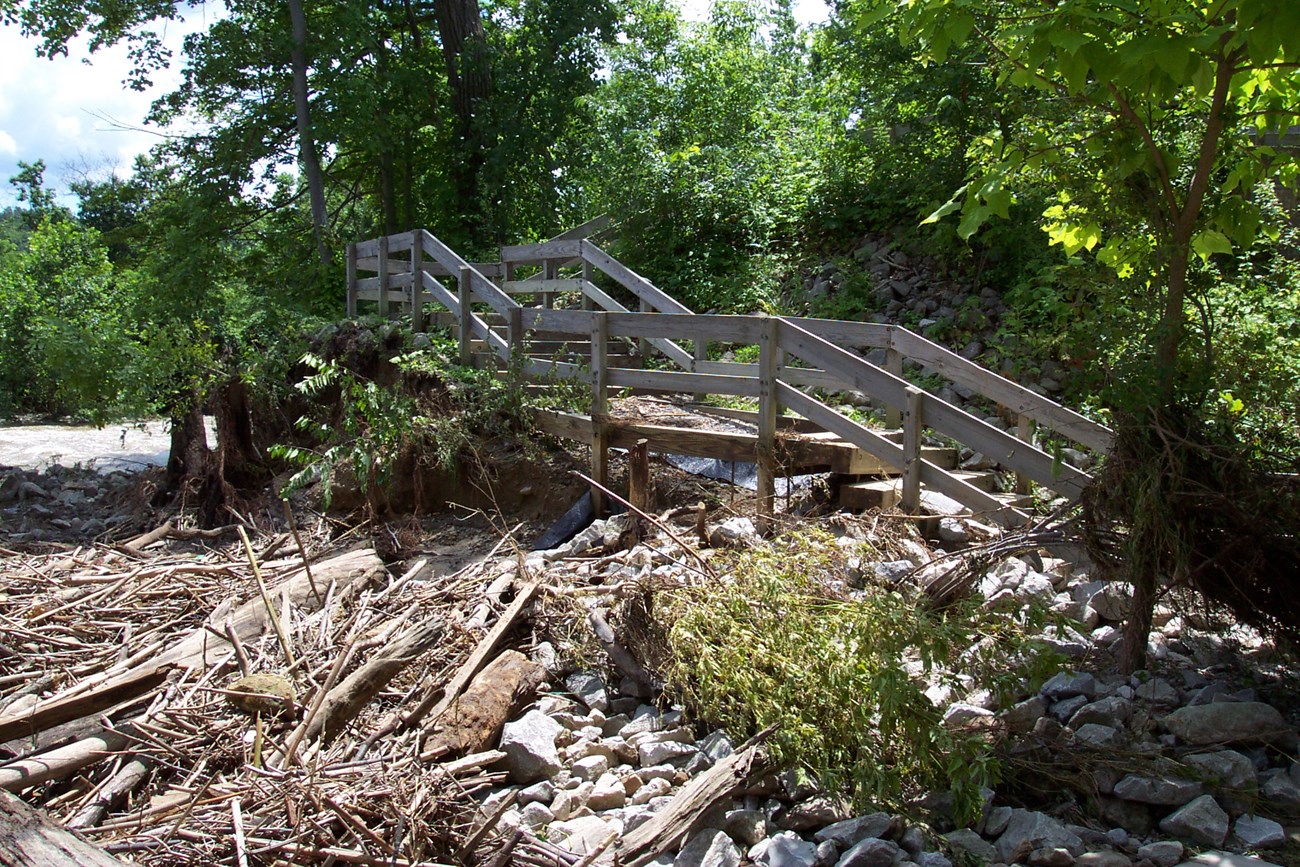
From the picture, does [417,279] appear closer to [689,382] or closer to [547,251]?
[547,251]

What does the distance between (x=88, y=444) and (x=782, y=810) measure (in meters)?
17.3

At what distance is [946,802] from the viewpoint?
3.77 metres

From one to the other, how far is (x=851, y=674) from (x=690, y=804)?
2.61ft

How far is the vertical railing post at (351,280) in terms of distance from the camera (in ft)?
44.4

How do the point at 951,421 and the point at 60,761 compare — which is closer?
the point at 60,761

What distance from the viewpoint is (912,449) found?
6.62 metres

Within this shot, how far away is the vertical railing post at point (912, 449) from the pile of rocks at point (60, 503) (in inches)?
325

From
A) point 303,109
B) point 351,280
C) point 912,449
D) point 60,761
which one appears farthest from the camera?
point 303,109

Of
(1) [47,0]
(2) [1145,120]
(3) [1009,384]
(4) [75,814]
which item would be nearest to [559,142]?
(1) [47,0]

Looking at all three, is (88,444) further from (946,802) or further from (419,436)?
(946,802)

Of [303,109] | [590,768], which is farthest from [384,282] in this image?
[590,768]

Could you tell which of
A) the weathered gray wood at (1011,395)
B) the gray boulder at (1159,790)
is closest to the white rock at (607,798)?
the gray boulder at (1159,790)

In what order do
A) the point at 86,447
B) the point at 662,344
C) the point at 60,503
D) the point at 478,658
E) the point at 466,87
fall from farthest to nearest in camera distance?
the point at 86,447
the point at 466,87
the point at 60,503
the point at 662,344
the point at 478,658

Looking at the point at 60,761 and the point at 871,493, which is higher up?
the point at 871,493
